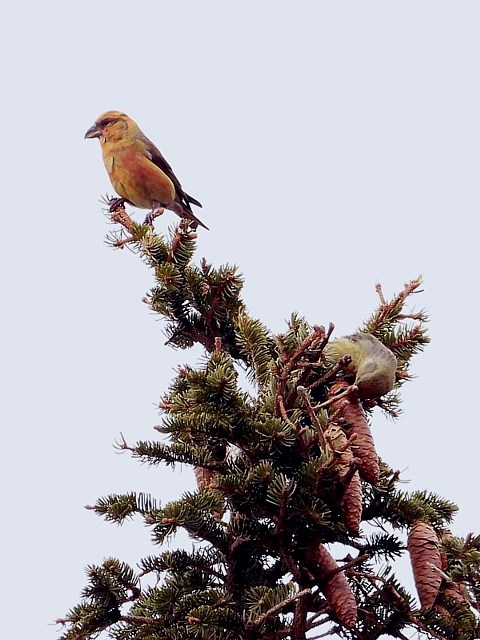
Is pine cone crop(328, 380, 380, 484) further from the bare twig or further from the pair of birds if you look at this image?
the pair of birds

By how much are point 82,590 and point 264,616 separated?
52 centimetres

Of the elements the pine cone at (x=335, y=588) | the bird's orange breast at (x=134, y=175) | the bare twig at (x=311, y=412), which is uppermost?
the bird's orange breast at (x=134, y=175)

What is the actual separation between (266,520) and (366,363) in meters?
0.46

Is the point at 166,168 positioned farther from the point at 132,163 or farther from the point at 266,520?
the point at 266,520

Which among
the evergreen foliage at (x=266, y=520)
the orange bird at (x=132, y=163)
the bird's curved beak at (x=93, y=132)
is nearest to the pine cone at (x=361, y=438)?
the evergreen foliage at (x=266, y=520)

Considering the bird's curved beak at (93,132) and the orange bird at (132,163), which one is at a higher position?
the bird's curved beak at (93,132)

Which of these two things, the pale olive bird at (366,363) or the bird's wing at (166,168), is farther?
the bird's wing at (166,168)

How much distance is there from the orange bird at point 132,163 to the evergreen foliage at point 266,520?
3.32ft

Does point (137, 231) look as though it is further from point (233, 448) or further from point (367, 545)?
point (367, 545)

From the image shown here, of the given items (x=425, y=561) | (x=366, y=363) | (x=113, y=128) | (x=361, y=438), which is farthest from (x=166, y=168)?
(x=425, y=561)

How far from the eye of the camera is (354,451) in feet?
6.88

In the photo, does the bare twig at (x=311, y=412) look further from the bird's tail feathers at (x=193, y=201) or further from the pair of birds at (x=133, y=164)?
the bird's tail feathers at (x=193, y=201)

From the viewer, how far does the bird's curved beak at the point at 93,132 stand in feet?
11.8

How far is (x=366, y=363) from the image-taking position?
2211 millimetres
